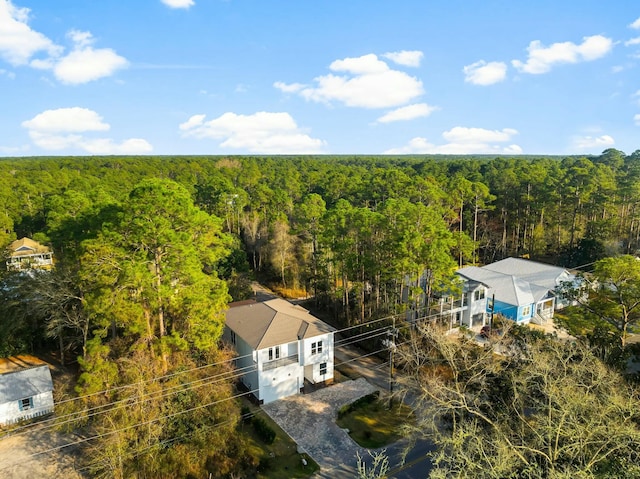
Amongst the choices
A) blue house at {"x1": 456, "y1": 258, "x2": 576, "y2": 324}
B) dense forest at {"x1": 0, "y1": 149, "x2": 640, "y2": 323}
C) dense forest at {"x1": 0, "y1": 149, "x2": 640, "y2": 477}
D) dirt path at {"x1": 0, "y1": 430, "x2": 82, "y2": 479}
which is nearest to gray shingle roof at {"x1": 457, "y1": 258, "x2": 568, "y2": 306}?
blue house at {"x1": 456, "y1": 258, "x2": 576, "y2": 324}

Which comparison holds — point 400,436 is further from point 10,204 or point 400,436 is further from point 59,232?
point 10,204

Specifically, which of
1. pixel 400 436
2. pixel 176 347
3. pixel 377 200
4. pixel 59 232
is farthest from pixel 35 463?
pixel 377 200

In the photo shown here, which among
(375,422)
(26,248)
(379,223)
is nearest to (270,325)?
(375,422)

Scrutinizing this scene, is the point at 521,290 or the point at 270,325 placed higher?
the point at 270,325

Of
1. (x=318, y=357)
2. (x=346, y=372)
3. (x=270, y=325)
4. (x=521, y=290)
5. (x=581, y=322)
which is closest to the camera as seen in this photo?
(x=581, y=322)

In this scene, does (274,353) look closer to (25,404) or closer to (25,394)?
(25,394)

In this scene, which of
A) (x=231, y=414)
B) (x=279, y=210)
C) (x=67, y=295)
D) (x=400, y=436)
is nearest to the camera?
(x=231, y=414)

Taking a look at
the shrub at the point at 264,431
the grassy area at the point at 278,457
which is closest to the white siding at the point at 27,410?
the grassy area at the point at 278,457

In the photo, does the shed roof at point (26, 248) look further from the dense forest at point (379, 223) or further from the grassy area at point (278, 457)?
the grassy area at point (278, 457)
